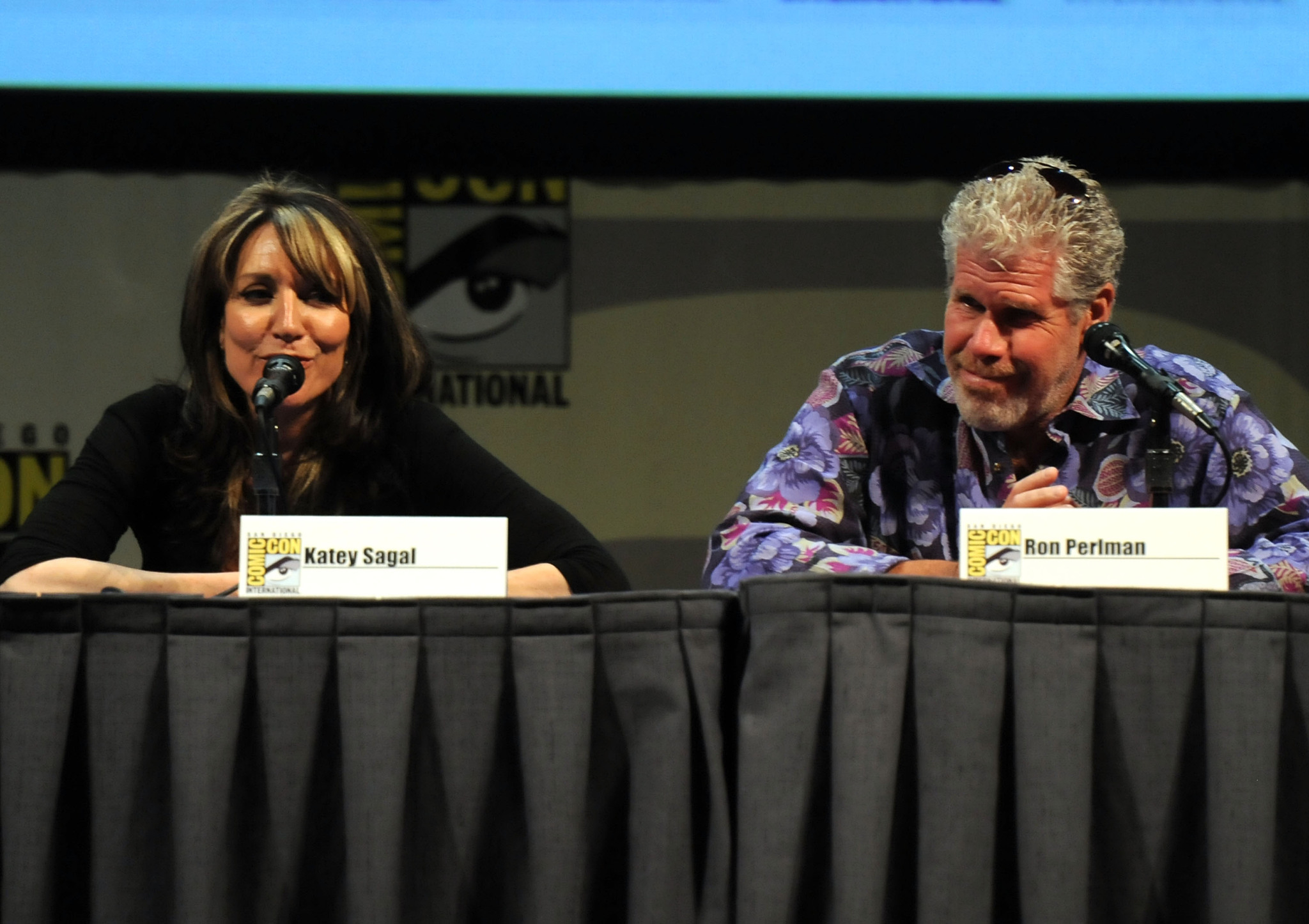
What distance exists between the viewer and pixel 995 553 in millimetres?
1209

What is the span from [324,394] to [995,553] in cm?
113

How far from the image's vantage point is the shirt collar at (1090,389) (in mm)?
1810

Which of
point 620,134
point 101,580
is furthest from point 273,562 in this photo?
point 620,134

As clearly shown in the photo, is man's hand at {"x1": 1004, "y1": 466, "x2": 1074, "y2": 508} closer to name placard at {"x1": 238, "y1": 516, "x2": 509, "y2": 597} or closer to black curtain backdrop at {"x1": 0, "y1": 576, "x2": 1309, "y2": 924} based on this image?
black curtain backdrop at {"x1": 0, "y1": 576, "x2": 1309, "y2": 924}

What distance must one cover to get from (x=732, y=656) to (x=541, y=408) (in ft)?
7.87

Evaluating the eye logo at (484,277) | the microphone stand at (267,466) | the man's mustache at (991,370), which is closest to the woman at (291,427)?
the microphone stand at (267,466)

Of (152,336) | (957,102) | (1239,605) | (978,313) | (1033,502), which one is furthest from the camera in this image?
(152,336)

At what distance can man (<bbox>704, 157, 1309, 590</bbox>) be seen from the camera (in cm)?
173

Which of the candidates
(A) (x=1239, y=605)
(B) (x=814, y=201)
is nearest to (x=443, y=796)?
(A) (x=1239, y=605)

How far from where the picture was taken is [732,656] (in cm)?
119

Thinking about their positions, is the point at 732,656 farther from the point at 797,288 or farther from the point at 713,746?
the point at 797,288

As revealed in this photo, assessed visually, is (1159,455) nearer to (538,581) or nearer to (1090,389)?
(1090,389)

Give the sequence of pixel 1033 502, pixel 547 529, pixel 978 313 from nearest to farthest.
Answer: pixel 1033 502 < pixel 978 313 < pixel 547 529

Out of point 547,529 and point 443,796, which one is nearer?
point 443,796
